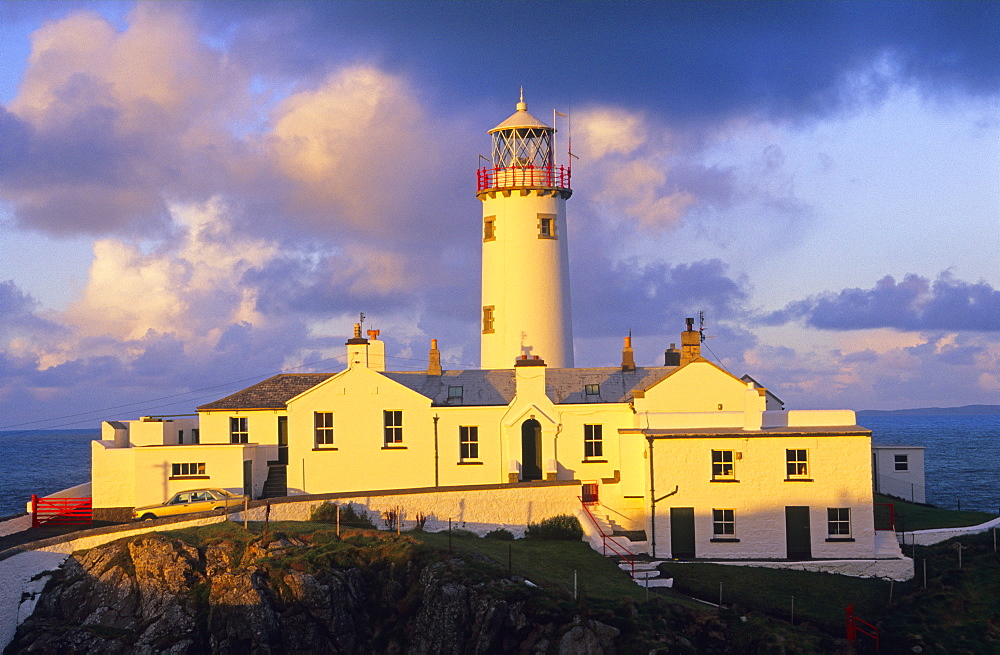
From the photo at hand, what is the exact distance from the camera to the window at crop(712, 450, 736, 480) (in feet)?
118

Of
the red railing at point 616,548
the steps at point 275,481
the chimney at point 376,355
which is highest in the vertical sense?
the chimney at point 376,355

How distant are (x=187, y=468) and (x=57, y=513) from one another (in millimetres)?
4785

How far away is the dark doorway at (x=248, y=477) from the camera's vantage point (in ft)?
135

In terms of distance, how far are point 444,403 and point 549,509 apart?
7541 mm

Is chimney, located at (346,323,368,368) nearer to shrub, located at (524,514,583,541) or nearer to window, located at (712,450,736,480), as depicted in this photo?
shrub, located at (524,514,583,541)

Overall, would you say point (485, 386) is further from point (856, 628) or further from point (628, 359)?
point (856, 628)

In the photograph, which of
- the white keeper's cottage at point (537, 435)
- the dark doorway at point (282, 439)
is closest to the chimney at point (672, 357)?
the white keeper's cottage at point (537, 435)

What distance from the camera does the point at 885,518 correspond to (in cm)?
4103

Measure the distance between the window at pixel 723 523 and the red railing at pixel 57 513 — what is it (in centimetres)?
2172

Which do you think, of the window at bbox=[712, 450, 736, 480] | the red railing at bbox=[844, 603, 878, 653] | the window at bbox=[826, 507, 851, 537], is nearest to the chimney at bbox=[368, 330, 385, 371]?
the window at bbox=[712, 450, 736, 480]

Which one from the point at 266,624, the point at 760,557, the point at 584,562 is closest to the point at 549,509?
the point at 584,562

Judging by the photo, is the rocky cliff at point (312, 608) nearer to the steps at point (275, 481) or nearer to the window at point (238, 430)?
the steps at point (275, 481)

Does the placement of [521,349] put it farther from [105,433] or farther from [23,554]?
[23,554]

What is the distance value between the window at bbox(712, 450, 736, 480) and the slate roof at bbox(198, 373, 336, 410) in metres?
16.7
